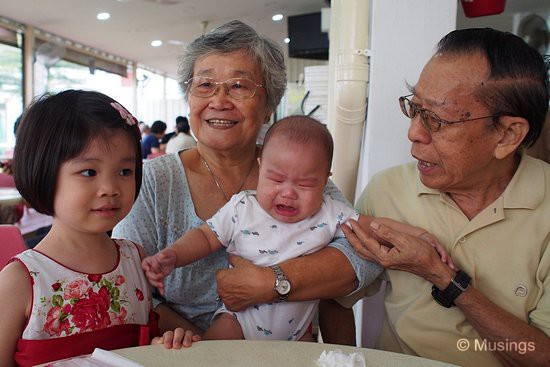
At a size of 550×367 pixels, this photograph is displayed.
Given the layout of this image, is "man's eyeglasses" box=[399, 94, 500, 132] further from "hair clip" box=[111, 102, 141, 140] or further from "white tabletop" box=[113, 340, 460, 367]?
"hair clip" box=[111, 102, 141, 140]

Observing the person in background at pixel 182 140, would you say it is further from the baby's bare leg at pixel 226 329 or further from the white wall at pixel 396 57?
the baby's bare leg at pixel 226 329

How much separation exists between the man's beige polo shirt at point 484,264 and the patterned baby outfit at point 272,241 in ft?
0.91

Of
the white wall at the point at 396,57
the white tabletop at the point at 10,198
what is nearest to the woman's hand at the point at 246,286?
the white wall at the point at 396,57

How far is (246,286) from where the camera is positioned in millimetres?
1493

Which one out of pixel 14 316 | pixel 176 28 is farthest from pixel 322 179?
pixel 176 28

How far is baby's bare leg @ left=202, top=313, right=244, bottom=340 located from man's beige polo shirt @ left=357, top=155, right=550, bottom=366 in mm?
539

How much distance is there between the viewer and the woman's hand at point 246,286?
4.87 feet

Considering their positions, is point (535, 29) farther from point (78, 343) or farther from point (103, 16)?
point (103, 16)

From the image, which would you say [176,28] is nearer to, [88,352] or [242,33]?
[242,33]

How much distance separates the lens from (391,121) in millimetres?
2244

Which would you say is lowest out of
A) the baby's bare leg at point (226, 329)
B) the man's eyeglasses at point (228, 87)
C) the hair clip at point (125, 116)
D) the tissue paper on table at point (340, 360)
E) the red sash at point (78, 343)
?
the baby's bare leg at point (226, 329)

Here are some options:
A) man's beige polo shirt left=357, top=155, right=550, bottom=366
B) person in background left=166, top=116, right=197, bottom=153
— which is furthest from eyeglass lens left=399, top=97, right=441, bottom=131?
person in background left=166, top=116, right=197, bottom=153

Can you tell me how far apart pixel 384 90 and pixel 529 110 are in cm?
82

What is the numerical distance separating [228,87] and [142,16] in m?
9.75
